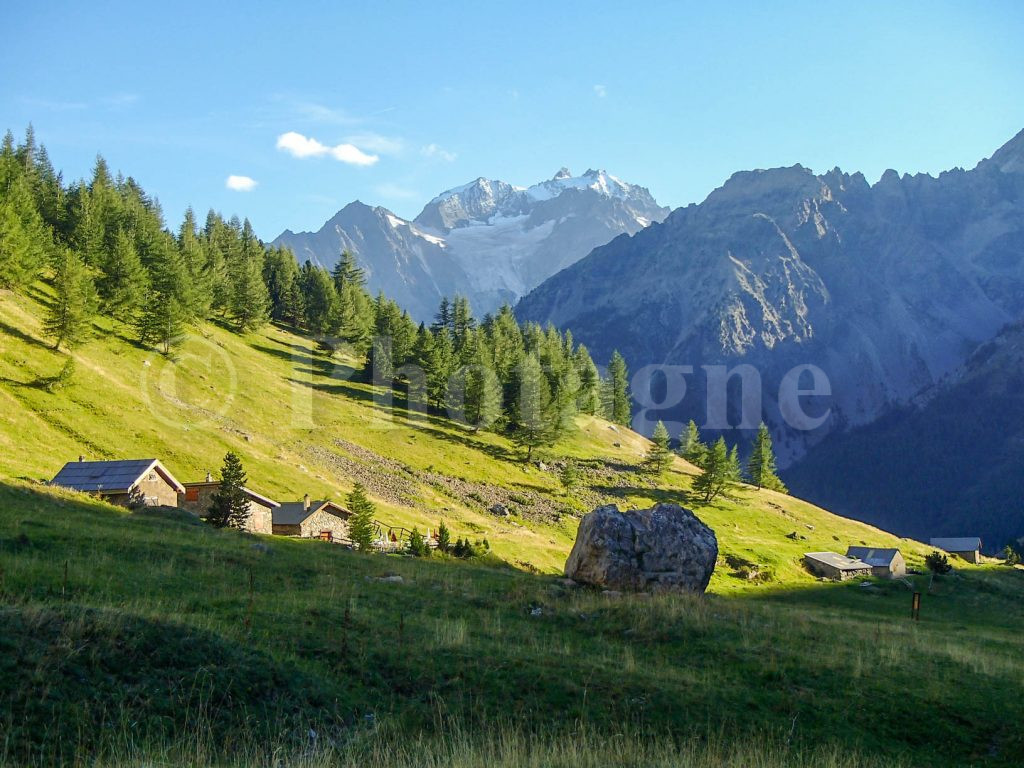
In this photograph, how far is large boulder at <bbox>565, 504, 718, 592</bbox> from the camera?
34594 mm

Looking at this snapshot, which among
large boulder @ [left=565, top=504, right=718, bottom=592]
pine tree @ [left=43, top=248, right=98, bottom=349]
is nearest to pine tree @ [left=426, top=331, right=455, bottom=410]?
pine tree @ [left=43, top=248, right=98, bottom=349]

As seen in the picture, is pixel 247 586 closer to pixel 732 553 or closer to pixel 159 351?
pixel 732 553

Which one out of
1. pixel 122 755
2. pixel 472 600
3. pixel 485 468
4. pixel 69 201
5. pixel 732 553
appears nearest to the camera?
pixel 122 755

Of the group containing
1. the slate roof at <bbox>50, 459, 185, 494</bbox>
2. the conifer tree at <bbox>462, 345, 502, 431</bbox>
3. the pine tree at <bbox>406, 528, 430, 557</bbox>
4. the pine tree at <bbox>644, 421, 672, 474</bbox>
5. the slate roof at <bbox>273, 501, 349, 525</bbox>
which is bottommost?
Answer: the pine tree at <bbox>406, 528, 430, 557</bbox>

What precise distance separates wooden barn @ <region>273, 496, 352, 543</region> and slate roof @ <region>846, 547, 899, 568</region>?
63.5 m

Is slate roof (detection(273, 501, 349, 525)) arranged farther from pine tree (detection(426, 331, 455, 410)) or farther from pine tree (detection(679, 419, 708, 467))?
pine tree (detection(679, 419, 708, 467))

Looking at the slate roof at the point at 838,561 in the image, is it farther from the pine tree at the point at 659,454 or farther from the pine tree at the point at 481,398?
the pine tree at the point at 481,398

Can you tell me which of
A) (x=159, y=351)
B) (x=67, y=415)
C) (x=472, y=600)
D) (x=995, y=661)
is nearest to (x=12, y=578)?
(x=472, y=600)

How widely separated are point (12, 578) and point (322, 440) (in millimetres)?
70051

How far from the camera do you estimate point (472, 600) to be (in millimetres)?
26391

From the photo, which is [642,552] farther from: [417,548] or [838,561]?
[838,561]

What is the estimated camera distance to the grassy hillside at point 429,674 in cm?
1072

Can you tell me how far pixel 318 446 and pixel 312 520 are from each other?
24.7m

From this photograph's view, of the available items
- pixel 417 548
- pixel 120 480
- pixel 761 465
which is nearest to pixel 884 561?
pixel 761 465
